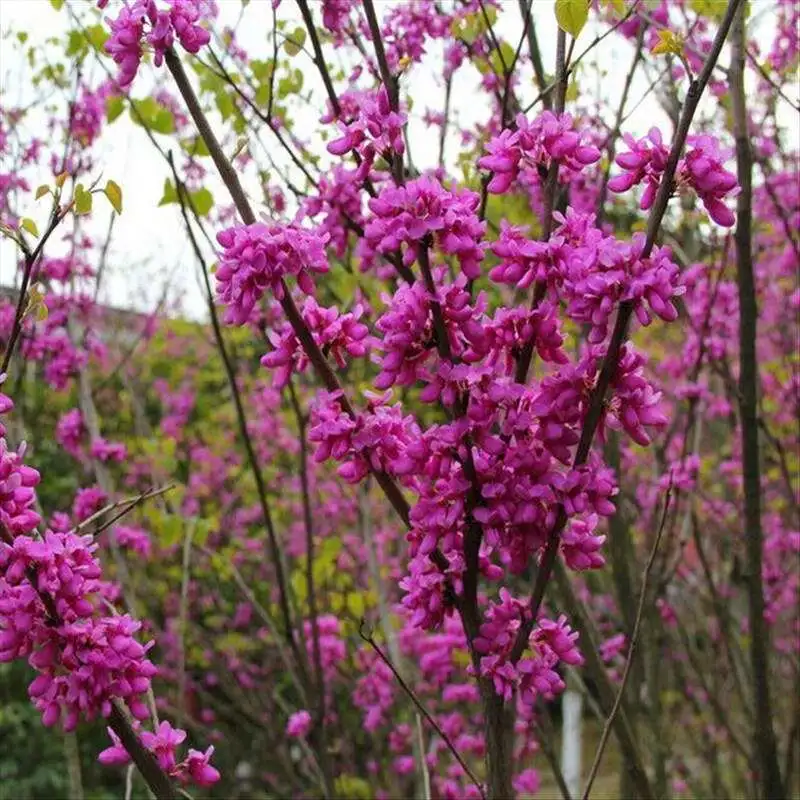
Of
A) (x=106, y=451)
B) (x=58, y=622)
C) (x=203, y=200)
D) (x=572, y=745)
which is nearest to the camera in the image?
(x=58, y=622)

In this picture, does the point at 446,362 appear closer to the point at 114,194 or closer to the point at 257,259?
the point at 257,259

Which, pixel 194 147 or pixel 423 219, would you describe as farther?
pixel 194 147

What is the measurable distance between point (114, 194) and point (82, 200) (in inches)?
2.5

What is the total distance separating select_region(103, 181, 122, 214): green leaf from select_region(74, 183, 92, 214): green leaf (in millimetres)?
37

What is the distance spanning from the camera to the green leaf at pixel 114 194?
195 cm

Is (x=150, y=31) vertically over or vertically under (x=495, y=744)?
over

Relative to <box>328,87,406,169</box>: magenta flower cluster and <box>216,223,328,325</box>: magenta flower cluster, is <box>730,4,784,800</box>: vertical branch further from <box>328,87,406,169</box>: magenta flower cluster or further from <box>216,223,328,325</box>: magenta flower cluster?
<box>216,223,328,325</box>: magenta flower cluster

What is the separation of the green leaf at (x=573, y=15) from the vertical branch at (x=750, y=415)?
1.16 metres

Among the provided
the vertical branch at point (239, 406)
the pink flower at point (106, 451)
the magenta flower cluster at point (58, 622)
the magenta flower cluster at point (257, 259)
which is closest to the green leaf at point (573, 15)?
the magenta flower cluster at point (257, 259)

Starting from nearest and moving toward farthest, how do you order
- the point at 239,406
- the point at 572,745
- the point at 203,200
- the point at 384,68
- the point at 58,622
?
the point at 58,622 → the point at 384,68 → the point at 239,406 → the point at 203,200 → the point at 572,745

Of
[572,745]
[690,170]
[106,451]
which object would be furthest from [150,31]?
[572,745]

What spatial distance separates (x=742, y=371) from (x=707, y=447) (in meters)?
7.70

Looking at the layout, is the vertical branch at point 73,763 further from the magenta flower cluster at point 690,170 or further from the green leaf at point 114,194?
the magenta flower cluster at point 690,170

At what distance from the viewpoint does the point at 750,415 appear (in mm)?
2893
